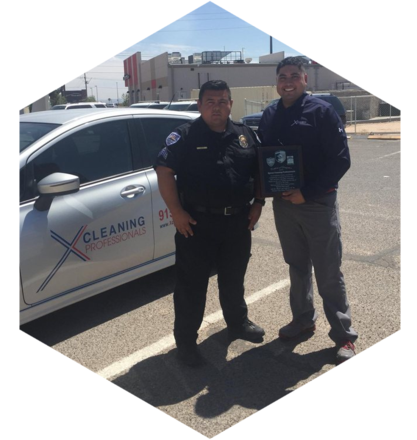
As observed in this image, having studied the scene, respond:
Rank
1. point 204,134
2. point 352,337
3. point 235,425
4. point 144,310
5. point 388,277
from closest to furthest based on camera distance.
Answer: point 235,425, point 204,134, point 352,337, point 144,310, point 388,277

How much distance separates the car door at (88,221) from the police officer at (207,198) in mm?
732

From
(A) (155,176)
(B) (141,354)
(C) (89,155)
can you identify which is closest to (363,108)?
(A) (155,176)

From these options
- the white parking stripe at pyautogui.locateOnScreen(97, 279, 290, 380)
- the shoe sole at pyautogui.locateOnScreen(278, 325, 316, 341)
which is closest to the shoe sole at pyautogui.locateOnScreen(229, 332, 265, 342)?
the shoe sole at pyautogui.locateOnScreen(278, 325, 316, 341)

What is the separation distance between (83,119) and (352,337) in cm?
238

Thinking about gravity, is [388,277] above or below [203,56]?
below

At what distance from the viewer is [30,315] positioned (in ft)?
11.1

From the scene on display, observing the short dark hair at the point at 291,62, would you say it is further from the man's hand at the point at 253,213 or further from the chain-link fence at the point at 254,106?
the chain-link fence at the point at 254,106

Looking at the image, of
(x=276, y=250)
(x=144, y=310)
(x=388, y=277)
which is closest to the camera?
(x=144, y=310)

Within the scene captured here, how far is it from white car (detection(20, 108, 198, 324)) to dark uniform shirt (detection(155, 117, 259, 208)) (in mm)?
755

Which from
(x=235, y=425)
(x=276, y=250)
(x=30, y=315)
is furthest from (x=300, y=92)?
(x=276, y=250)

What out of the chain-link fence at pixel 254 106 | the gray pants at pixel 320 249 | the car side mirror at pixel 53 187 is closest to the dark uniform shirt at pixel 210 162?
the gray pants at pixel 320 249

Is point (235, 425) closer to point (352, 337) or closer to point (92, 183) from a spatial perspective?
point (352, 337)

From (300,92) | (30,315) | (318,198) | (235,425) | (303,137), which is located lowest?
(235,425)

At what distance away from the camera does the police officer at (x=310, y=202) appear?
3027 mm
